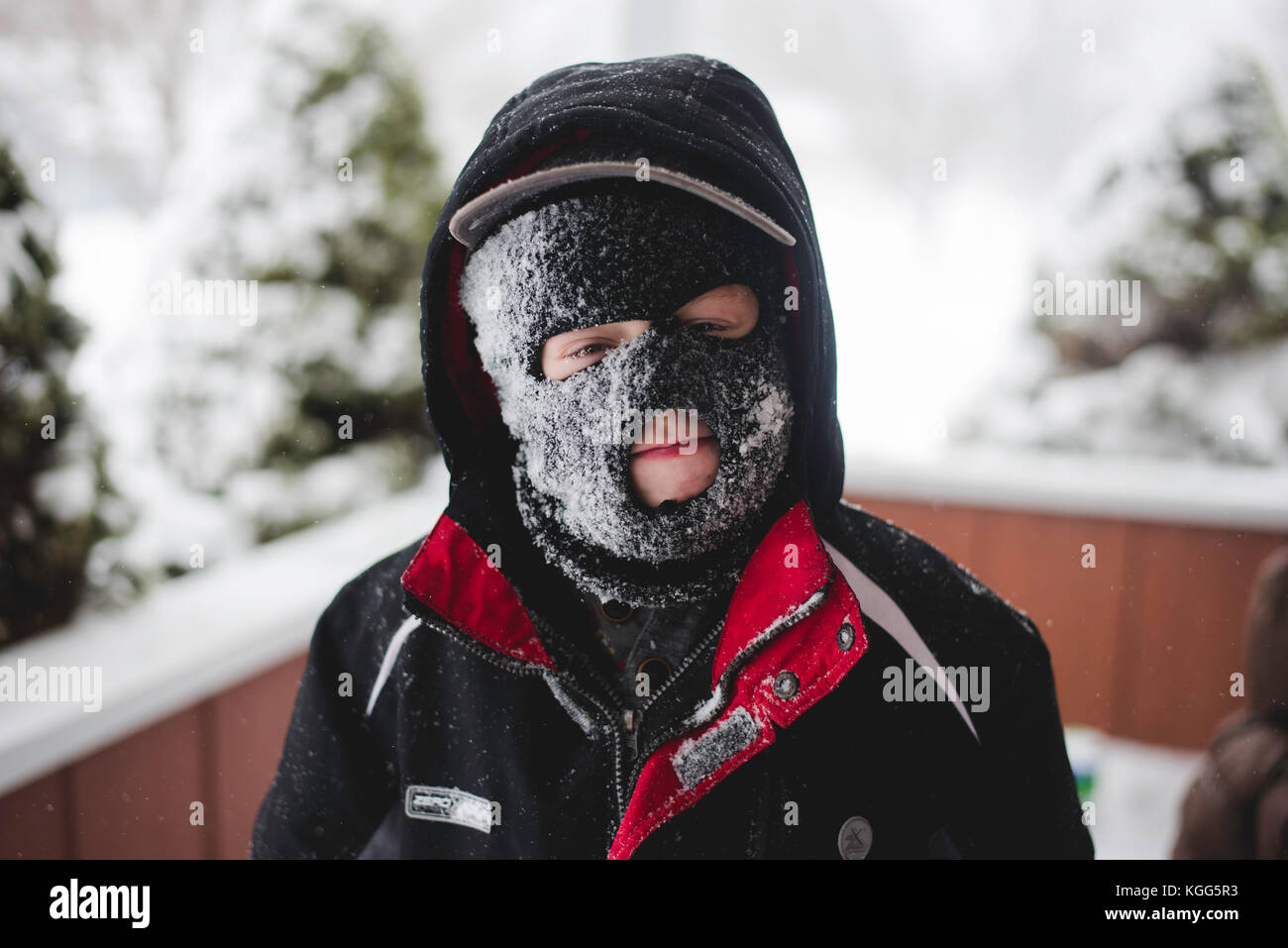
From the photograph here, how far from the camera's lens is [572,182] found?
75 centimetres

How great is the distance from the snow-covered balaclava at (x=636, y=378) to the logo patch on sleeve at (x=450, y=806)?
10.0 inches

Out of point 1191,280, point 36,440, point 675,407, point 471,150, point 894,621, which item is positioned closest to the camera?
point 675,407

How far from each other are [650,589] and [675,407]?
176 mm

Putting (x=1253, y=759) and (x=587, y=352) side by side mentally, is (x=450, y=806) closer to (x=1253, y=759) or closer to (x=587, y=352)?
(x=587, y=352)

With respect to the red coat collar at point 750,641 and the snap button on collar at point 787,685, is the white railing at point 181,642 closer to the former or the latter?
the red coat collar at point 750,641

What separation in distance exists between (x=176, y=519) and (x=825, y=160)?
1.53 metres

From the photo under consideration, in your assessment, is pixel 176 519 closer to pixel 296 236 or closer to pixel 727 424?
pixel 296 236

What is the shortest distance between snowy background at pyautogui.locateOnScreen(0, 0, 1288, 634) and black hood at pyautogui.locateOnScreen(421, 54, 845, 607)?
63cm

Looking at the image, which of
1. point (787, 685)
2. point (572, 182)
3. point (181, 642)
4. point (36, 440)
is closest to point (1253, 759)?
Answer: point (787, 685)

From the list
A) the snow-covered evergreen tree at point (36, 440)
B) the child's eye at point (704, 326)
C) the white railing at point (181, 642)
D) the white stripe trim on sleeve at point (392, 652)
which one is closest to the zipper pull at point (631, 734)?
the white stripe trim on sleeve at point (392, 652)

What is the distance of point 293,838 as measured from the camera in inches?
36.2

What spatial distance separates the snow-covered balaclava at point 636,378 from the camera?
0.73 m

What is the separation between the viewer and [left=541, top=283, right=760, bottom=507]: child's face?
0.72 meters
